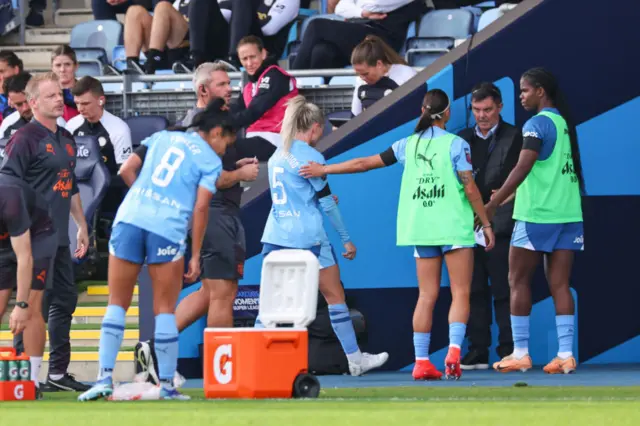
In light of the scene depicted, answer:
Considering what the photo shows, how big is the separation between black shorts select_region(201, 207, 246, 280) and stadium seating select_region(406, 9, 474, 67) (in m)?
3.83

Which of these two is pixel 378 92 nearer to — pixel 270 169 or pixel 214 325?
pixel 270 169

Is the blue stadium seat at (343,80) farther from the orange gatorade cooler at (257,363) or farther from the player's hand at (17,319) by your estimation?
the player's hand at (17,319)

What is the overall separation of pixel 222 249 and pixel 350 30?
4081 mm

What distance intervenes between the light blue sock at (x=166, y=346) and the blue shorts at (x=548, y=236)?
114 inches

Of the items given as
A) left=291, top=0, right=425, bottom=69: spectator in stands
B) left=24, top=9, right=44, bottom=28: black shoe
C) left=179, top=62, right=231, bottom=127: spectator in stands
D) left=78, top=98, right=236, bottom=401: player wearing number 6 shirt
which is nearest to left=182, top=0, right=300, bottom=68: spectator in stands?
left=291, top=0, right=425, bottom=69: spectator in stands

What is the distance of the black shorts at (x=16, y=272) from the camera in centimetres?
838

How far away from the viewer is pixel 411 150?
934 centimetres

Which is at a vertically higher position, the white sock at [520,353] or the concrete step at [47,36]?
the concrete step at [47,36]

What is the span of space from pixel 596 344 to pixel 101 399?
4.28 metres

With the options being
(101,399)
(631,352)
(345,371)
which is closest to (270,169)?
(345,371)

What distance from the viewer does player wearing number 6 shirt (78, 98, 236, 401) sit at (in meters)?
7.66

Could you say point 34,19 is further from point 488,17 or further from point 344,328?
point 344,328

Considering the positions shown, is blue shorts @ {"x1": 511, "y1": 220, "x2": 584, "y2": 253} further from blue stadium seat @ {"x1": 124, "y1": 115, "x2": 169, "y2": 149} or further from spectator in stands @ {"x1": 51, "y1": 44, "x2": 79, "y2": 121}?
spectator in stands @ {"x1": 51, "y1": 44, "x2": 79, "y2": 121}

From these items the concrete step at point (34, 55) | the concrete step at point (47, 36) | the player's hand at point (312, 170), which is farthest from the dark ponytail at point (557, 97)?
the concrete step at point (47, 36)
